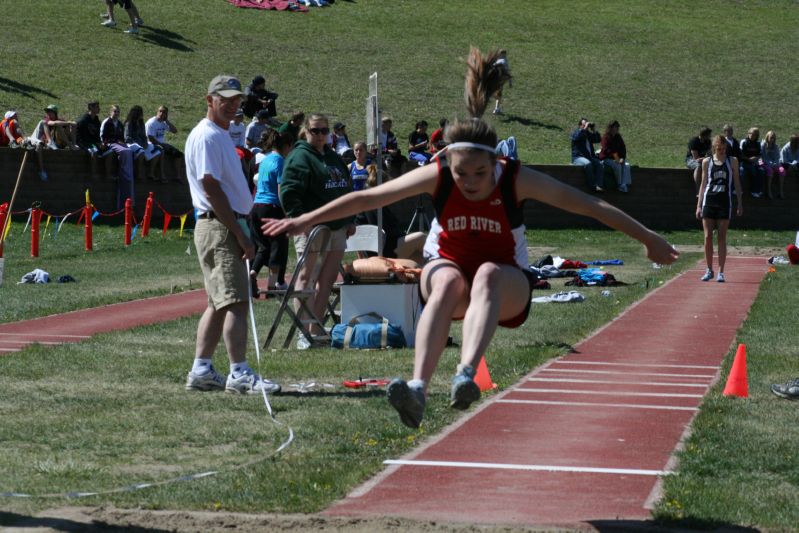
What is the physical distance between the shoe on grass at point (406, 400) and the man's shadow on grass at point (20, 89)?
3373 centimetres

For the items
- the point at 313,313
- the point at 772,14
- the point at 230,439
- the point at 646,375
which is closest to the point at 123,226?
the point at 313,313

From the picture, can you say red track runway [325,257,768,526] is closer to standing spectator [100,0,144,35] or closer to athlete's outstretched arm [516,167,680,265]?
athlete's outstretched arm [516,167,680,265]

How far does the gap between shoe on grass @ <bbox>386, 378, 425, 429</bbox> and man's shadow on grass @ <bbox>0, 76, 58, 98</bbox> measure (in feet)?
111

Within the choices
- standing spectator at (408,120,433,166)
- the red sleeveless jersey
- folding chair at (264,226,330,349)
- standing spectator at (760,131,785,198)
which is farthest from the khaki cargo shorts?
standing spectator at (760,131,785,198)

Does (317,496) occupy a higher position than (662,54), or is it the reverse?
(662,54)

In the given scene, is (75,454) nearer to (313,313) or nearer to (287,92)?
(313,313)

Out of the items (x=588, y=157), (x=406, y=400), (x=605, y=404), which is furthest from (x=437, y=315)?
(x=588, y=157)

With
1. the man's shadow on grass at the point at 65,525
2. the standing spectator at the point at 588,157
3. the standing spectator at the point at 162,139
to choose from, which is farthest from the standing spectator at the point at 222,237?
the standing spectator at the point at 588,157

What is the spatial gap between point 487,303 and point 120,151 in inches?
881

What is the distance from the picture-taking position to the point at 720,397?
906 cm

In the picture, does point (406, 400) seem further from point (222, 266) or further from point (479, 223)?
point (222, 266)

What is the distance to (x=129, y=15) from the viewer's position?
4825 cm

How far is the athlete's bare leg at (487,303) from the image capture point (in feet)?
20.7

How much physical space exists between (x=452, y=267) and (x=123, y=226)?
21.8 metres
